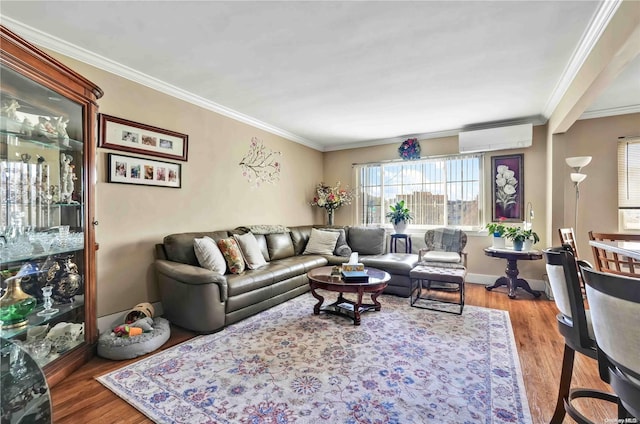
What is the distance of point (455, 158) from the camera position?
4.95 metres

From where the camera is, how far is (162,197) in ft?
10.6

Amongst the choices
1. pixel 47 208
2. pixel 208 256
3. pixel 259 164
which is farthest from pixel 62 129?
pixel 259 164

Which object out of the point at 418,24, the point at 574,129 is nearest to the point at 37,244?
the point at 418,24

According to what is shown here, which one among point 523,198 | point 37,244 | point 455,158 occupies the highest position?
point 455,158

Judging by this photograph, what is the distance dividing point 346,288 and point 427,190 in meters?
3.06

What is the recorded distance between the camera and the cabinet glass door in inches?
72.4

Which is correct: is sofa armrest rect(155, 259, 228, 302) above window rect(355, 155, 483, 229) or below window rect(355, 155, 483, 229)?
below

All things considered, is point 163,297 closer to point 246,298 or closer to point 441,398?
point 246,298

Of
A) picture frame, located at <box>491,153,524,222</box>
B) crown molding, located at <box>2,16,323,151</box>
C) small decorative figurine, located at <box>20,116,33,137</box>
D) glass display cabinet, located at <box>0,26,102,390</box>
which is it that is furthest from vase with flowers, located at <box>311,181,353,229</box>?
small decorative figurine, located at <box>20,116,33,137</box>

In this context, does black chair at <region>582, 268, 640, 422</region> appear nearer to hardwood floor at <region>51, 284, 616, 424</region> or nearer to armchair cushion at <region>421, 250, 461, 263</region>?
hardwood floor at <region>51, 284, 616, 424</region>

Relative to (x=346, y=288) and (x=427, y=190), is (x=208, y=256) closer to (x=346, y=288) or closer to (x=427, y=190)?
(x=346, y=288)

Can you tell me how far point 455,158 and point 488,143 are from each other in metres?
0.59

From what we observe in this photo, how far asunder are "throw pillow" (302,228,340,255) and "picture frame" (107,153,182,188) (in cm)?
221

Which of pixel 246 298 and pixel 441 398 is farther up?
pixel 246 298
